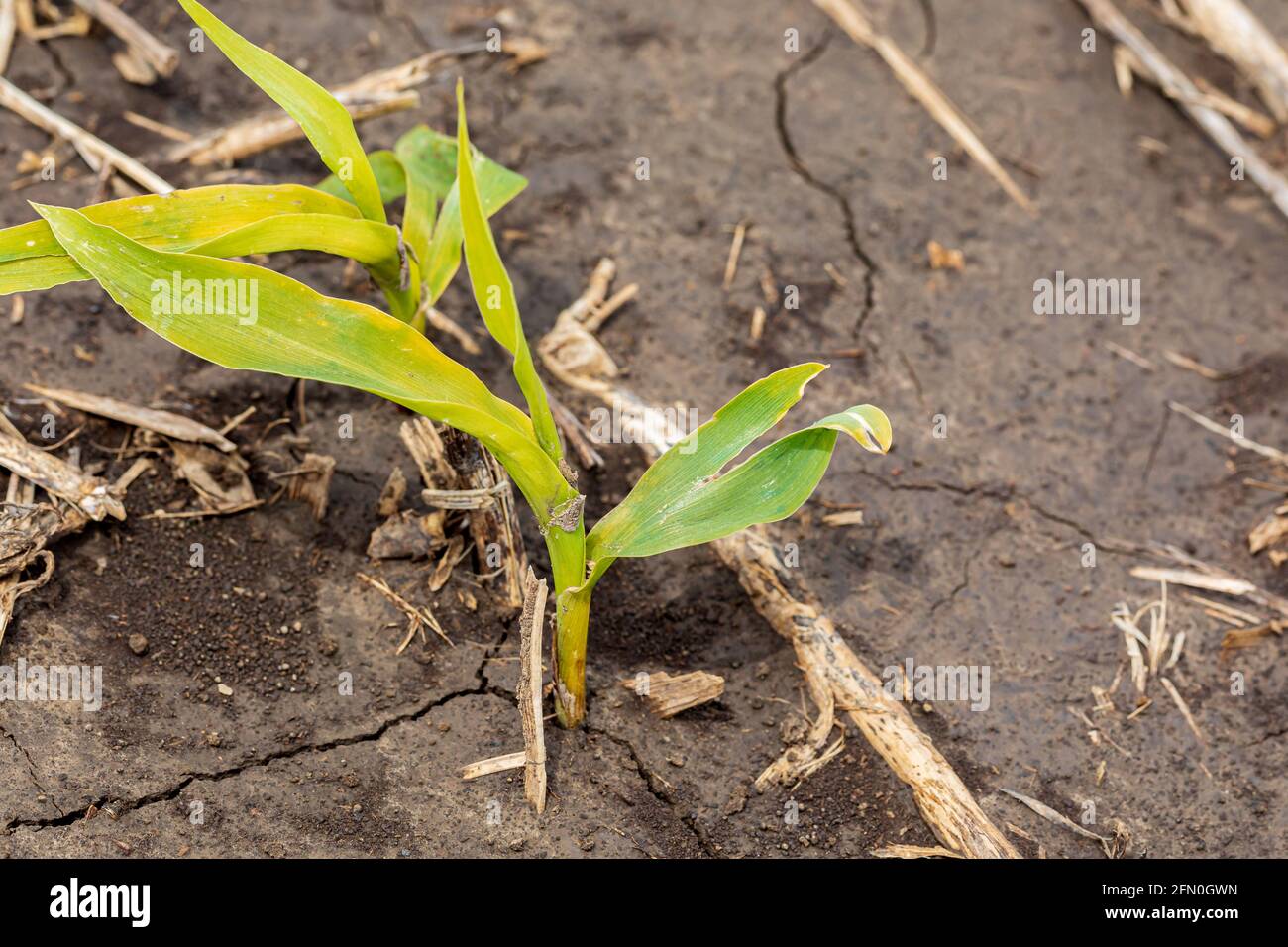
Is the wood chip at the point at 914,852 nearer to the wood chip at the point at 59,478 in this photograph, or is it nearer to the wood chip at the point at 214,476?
the wood chip at the point at 214,476

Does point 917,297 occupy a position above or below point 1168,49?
below

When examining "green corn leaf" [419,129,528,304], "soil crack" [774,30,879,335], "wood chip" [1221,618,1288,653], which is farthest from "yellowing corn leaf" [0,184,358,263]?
"wood chip" [1221,618,1288,653]

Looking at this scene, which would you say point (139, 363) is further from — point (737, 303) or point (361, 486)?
point (737, 303)

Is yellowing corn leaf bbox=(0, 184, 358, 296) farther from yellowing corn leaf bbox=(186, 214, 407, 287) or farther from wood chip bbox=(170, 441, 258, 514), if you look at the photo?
wood chip bbox=(170, 441, 258, 514)

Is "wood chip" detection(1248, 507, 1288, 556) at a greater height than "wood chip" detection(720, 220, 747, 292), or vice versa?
"wood chip" detection(720, 220, 747, 292)

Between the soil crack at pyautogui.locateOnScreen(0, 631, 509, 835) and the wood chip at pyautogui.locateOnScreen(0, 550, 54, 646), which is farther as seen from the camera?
the wood chip at pyautogui.locateOnScreen(0, 550, 54, 646)

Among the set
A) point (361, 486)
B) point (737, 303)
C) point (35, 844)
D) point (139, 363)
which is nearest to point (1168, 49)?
point (737, 303)

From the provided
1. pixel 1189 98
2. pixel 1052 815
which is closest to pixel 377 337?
pixel 1052 815
